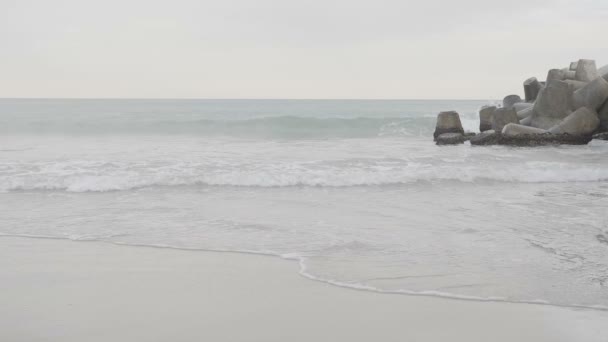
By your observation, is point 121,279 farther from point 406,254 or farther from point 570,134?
point 570,134

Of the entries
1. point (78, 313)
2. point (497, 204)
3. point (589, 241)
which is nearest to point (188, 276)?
point (78, 313)

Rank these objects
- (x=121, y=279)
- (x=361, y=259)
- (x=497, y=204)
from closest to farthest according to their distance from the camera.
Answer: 1. (x=121, y=279)
2. (x=361, y=259)
3. (x=497, y=204)

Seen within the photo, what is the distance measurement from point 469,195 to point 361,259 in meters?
4.10

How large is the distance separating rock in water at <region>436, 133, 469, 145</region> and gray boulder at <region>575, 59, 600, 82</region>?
3.72 meters

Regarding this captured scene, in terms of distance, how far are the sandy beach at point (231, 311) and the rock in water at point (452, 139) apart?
1331cm

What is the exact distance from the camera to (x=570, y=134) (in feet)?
50.8

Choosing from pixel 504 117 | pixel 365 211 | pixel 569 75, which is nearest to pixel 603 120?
pixel 569 75

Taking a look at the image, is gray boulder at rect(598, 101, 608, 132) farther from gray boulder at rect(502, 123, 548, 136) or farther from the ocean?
gray boulder at rect(502, 123, 548, 136)

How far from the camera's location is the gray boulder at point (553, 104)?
52.1 ft

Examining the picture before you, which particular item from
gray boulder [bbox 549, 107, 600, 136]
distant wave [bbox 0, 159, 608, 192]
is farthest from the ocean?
gray boulder [bbox 549, 107, 600, 136]

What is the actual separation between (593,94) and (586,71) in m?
1.89

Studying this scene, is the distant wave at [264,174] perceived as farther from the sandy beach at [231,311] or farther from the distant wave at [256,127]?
the distant wave at [256,127]

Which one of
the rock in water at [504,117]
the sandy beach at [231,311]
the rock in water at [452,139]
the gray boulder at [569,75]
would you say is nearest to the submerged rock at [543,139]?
the rock in water at [504,117]

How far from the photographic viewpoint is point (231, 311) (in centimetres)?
391
